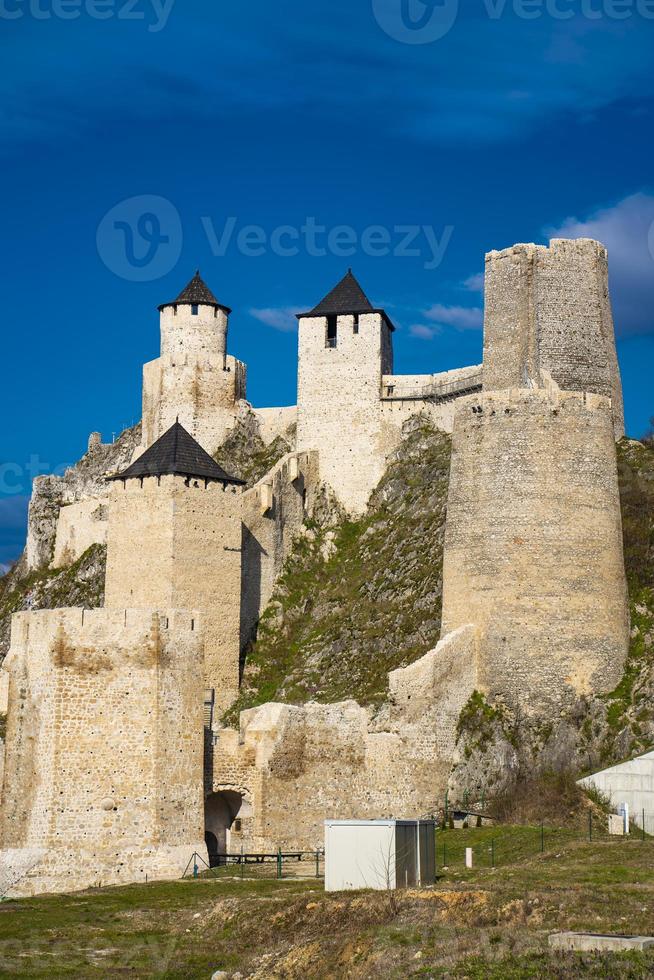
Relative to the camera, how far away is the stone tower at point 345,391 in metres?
56.1

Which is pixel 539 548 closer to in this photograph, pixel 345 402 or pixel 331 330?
pixel 345 402

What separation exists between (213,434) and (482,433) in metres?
19.4

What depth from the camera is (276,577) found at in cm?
5181

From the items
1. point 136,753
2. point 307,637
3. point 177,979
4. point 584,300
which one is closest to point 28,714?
point 136,753

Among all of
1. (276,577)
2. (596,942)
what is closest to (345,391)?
(276,577)

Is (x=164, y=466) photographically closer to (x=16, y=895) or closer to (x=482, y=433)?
(x=482, y=433)

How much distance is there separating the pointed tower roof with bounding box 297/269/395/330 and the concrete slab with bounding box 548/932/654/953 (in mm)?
36567

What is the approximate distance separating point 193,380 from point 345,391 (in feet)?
19.5

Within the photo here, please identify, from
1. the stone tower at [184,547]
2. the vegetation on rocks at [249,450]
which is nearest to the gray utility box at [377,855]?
the stone tower at [184,547]

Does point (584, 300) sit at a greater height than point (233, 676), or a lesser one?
greater

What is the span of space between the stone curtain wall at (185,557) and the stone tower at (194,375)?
1279cm

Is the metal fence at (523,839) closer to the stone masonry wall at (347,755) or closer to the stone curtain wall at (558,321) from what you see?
the stone masonry wall at (347,755)

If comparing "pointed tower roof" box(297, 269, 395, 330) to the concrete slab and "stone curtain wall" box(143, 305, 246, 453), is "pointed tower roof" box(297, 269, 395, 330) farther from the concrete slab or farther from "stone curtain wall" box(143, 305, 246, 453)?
the concrete slab

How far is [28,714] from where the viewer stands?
32.1 metres
